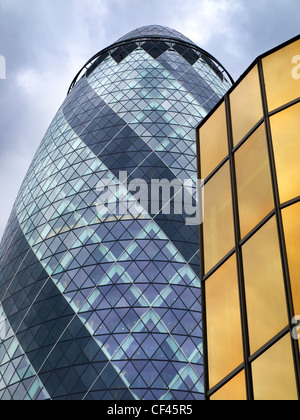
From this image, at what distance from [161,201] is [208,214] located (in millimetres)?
27243

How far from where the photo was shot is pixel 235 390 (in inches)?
345

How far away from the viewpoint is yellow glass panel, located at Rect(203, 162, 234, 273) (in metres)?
10.3

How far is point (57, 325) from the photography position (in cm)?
3441

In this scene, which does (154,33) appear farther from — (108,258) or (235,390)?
(235,390)

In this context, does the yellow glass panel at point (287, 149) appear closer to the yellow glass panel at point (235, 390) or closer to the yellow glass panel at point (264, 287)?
the yellow glass panel at point (264, 287)

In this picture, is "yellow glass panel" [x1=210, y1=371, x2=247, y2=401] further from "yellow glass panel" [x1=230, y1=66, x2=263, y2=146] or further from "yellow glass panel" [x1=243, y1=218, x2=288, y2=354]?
"yellow glass panel" [x1=230, y1=66, x2=263, y2=146]

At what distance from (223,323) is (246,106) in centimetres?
383

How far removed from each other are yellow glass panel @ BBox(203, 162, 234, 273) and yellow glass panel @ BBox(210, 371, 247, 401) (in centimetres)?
212

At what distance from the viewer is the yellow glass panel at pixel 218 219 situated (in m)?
10.3

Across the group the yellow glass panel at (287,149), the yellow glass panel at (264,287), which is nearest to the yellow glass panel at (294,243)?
the yellow glass panel at (264,287)

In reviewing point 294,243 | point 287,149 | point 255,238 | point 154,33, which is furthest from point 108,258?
point 154,33

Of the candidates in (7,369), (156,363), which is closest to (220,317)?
(156,363)

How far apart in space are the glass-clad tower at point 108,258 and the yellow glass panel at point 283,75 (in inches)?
870
